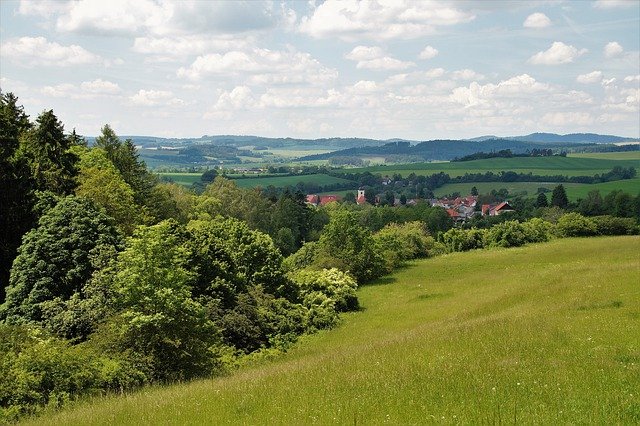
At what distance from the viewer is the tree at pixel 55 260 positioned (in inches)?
1069

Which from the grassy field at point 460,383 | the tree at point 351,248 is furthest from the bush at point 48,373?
the tree at point 351,248

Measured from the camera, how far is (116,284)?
22719 millimetres

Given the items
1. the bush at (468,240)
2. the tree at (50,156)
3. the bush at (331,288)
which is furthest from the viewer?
the bush at (468,240)

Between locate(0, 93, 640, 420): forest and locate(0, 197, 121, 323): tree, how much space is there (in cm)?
7

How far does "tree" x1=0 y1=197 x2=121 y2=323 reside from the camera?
27.1 meters

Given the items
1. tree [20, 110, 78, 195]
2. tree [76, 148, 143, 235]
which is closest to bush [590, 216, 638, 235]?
tree [76, 148, 143, 235]

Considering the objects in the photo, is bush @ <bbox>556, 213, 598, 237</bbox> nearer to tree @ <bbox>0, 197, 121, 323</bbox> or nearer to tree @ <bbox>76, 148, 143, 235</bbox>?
tree @ <bbox>76, 148, 143, 235</bbox>

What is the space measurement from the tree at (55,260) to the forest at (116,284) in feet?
0.22

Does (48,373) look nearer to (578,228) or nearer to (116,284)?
(116,284)

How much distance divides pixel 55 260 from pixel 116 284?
24.4 ft

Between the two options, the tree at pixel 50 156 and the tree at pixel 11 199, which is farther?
the tree at pixel 50 156

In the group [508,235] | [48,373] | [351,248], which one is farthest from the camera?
[508,235]

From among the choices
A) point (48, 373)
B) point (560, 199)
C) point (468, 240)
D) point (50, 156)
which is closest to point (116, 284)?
point (48, 373)

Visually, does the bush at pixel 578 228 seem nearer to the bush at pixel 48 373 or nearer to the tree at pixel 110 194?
the tree at pixel 110 194
